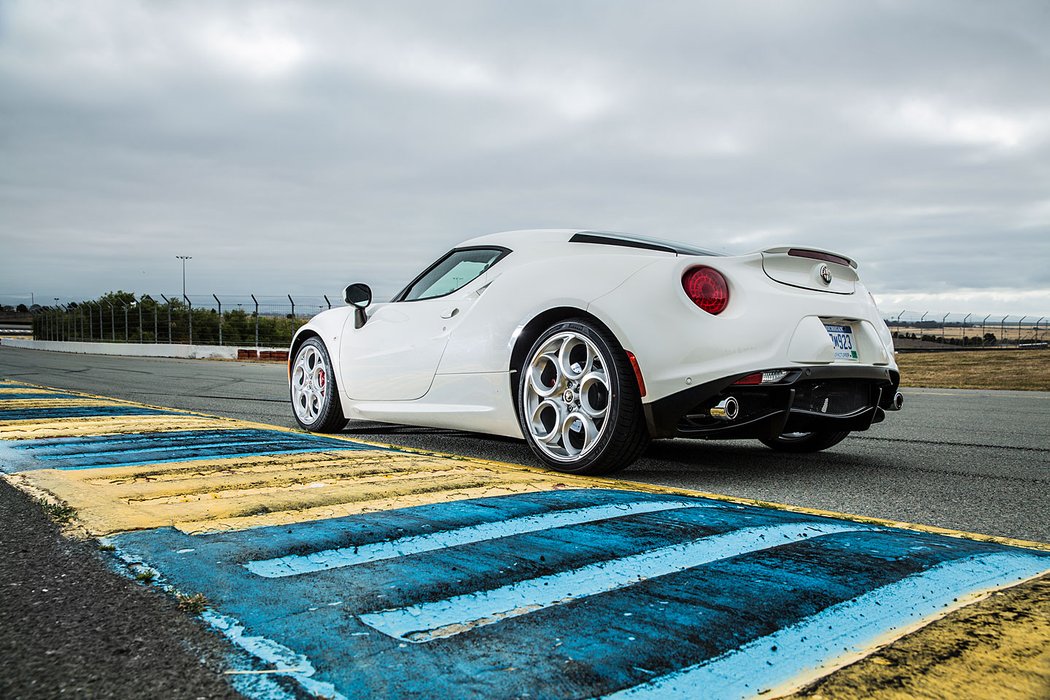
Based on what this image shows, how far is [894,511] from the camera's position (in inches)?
138

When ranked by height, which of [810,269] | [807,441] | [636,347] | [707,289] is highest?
[810,269]

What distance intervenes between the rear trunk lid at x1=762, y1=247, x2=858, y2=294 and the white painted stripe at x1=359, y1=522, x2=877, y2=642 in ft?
5.89

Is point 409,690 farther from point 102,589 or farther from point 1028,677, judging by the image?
point 1028,677

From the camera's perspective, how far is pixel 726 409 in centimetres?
387

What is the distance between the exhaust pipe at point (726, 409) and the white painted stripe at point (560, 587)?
1.21 meters

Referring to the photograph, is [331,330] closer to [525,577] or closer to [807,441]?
[807,441]

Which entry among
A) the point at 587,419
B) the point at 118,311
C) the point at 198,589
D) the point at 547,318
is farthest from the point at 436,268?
the point at 118,311

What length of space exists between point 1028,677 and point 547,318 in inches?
120

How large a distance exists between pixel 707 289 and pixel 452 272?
6.36ft

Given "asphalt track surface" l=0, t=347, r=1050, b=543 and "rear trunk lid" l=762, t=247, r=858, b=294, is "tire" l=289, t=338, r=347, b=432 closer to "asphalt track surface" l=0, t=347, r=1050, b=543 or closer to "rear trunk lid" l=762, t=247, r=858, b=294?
"asphalt track surface" l=0, t=347, r=1050, b=543

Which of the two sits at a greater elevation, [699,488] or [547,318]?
[547,318]

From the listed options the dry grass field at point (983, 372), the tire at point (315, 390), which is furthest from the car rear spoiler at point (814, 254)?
the dry grass field at point (983, 372)

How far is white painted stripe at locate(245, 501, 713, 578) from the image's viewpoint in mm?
2260

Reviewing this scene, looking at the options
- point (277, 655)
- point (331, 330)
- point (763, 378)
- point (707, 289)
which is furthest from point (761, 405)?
point (331, 330)
